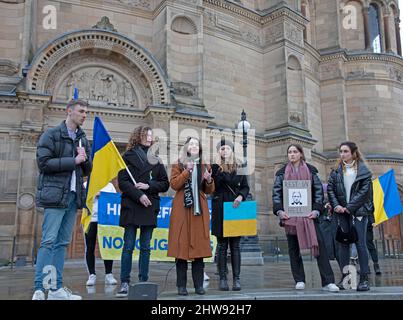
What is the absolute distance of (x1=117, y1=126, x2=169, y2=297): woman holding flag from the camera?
598cm

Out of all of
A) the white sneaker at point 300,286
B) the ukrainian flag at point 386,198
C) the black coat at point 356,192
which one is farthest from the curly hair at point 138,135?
the ukrainian flag at point 386,198

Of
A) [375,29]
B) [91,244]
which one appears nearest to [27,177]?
[91,244]

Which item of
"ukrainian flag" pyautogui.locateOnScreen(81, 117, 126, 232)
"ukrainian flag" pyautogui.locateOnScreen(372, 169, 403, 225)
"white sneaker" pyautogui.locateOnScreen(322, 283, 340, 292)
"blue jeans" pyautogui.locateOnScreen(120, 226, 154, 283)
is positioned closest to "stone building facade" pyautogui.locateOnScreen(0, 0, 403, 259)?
"ukrainian flag" pyautogui.locateOnScreen(372, 169, 403, 225)

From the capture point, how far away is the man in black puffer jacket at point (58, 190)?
5215mm

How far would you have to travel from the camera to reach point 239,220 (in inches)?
266

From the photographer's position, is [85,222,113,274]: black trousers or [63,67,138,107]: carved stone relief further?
[63,67,138,107]: carved stone relief

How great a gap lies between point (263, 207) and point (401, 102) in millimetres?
14712

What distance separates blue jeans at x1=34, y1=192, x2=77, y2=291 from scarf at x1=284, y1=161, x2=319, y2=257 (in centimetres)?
326

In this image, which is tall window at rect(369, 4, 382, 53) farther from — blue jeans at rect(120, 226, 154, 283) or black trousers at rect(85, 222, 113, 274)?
blue jeans at rect(120, 226, 154, 283)

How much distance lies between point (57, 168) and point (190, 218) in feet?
6.25

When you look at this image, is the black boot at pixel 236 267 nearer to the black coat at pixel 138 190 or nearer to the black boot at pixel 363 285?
the black coat at pixel 138 190
